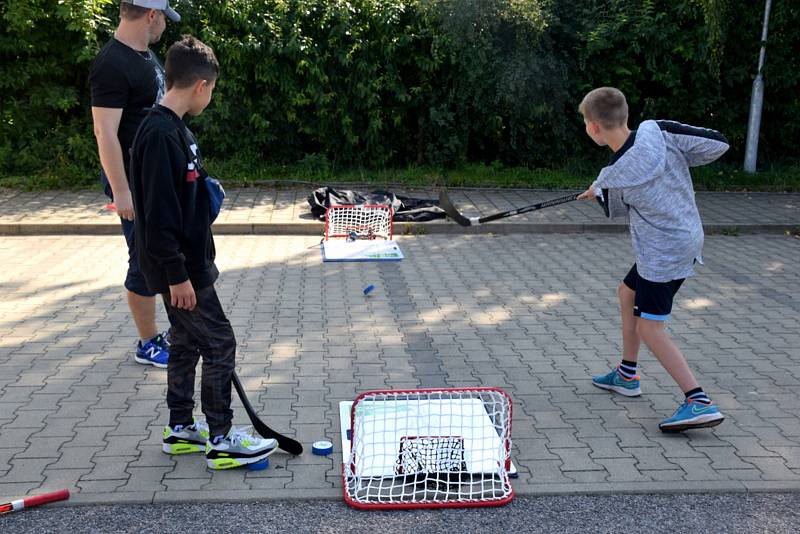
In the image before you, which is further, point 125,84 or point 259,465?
point 125,84

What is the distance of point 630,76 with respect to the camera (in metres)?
13.2

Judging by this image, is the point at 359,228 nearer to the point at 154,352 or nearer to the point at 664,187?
the point at 154,352

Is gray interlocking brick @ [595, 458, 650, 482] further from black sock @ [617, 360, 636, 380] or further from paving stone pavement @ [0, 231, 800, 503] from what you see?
black sock @ [617, 360, 636, 380]

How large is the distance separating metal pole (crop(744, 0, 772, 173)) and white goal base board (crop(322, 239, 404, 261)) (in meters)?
6.69

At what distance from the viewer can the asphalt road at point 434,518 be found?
368cm

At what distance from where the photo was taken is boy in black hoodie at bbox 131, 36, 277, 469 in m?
3.70

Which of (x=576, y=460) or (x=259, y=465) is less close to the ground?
(x=259, y=465)

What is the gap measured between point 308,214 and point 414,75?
368 centimetres

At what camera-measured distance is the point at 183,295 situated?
150 inches

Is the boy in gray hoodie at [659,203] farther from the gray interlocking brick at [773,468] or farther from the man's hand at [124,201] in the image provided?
the man's hand at [124,201]

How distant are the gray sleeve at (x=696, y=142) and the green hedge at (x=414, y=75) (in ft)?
26.0

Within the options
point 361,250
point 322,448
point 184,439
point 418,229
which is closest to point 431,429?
point 322,448

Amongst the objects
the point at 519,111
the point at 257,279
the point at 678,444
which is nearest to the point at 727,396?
the point at 678,444

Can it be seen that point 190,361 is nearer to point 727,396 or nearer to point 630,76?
point 727,396
